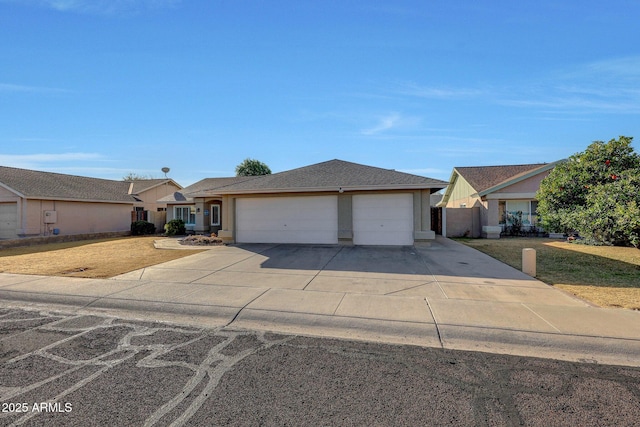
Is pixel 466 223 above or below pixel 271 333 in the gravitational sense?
above

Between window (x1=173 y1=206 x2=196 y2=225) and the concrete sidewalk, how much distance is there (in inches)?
632

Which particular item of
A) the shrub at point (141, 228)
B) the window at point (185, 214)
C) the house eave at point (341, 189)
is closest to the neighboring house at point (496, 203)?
the house eave at point (341, 189)

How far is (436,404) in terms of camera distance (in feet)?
10.1

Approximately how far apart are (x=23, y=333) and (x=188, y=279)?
11.8ft

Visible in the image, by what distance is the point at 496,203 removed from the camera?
2016cm

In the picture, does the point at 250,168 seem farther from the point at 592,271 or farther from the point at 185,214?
the point at 592,271

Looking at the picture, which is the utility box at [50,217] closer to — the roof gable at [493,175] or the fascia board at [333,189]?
the fascia board at [333,189]

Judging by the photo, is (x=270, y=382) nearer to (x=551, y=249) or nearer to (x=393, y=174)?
(x=393, y=174)

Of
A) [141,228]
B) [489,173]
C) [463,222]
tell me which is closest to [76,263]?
[141,228]

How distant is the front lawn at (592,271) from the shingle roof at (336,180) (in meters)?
4.66

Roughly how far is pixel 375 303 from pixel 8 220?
24967 mm

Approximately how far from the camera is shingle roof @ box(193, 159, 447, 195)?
46.5 feet

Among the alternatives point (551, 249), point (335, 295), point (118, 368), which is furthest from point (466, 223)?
point (118, 368)

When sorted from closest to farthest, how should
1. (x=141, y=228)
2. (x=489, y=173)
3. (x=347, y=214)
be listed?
(x=347, y=214)
(x=489, y=173)
(x=141, y=228)
